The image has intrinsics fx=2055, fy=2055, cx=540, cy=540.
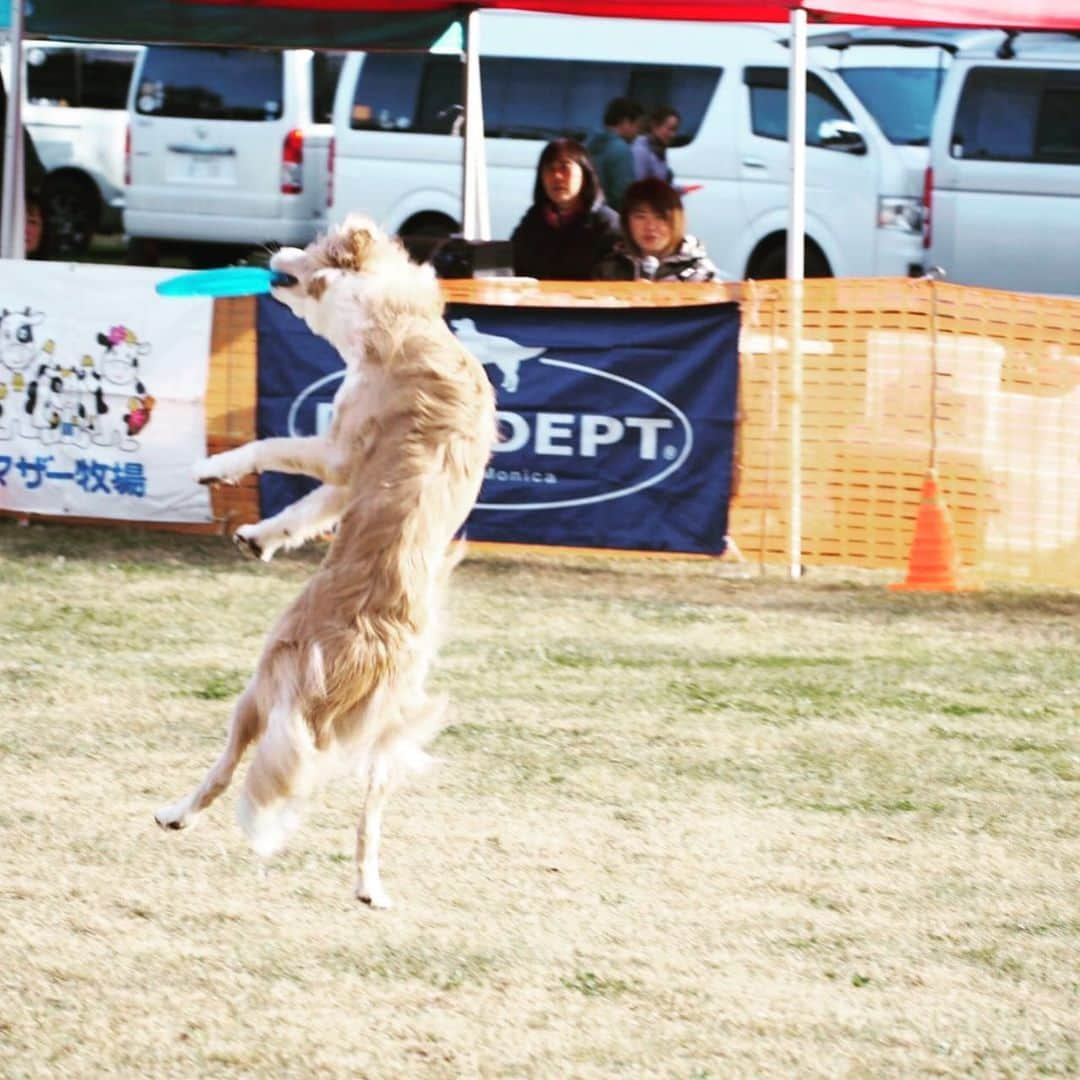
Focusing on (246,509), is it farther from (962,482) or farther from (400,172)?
(400,172)

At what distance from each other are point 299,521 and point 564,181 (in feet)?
21.1

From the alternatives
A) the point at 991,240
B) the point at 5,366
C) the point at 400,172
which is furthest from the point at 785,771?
the point at 400,172

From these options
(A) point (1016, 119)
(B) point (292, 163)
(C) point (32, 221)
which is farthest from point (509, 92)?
(C) point (32, 221)

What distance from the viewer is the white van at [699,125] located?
57.4ft

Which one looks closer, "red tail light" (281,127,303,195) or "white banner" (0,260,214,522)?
"white banner" (0,260,214,522)

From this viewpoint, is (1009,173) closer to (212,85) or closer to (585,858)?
(212,85)

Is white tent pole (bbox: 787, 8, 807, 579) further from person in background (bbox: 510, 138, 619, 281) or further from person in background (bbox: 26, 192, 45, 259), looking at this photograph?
person in background (bbox: 26, 192, 45, 259)

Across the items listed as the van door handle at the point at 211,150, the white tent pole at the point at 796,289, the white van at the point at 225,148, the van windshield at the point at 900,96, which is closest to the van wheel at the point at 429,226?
the white van at the point at 225,148

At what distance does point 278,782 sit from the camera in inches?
184

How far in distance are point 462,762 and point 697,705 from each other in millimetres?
1141

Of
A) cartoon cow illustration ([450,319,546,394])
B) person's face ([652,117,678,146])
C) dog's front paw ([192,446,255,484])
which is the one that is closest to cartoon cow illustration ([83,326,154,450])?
cartoon cow illustration ([450,319,546,394])

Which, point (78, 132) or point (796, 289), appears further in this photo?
point (78, 132)

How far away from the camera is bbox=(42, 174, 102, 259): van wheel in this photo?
2230 centimetres

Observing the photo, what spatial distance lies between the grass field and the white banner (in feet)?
3.55
